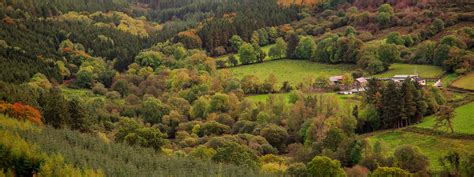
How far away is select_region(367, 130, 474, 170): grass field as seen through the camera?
6538cm

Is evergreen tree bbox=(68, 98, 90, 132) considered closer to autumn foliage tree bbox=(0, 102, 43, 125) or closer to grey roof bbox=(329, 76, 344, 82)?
autumn foliage tree bbox=(0, 102, 43, 125)

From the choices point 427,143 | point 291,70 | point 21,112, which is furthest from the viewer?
point 291,70

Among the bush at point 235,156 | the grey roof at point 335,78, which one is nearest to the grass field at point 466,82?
the grey roof at point 335,78

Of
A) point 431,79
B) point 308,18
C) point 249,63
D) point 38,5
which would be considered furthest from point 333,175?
point 38,5

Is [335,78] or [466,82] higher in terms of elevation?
[466,82]

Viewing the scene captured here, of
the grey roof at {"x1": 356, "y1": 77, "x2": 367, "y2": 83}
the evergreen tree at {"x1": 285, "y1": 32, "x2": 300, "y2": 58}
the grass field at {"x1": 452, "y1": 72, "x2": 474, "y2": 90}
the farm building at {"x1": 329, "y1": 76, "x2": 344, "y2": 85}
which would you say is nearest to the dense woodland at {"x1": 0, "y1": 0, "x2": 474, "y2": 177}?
the evergreen tree at {"x1": 285, "y1": 32, "x2": 300, "y2": 58}

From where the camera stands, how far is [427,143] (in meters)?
71.1

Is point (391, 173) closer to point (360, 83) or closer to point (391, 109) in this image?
point (391, 109)

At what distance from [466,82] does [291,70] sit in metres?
38.9

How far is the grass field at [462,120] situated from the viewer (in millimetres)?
72688

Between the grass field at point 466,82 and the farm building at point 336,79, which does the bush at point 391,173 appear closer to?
the grass field at point 466,82

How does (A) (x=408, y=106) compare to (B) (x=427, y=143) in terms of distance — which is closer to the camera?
(B) (x=427, y=143)

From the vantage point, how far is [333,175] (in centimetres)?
5797

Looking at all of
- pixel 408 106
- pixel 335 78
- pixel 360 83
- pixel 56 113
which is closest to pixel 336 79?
pixel 335 78
